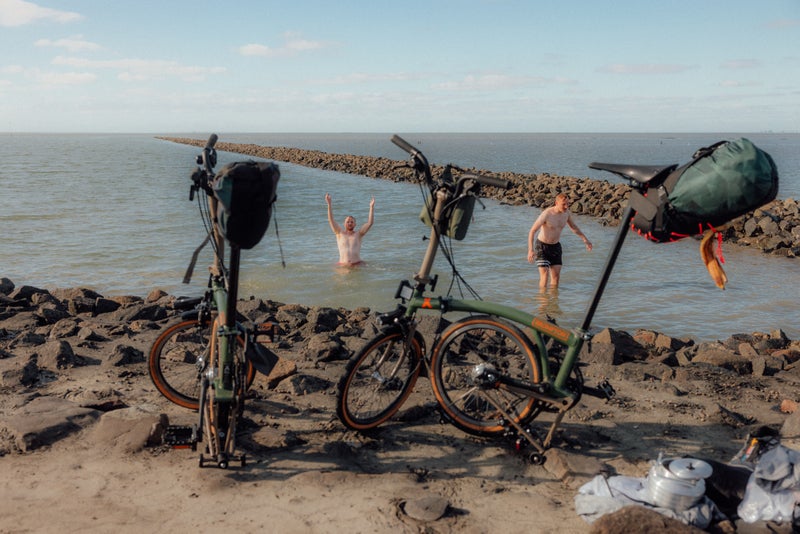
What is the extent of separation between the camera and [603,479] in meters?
4.23

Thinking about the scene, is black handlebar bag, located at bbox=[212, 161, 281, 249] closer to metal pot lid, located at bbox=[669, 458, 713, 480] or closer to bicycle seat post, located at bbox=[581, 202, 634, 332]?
bicycle seat post, located at bbox=[581, 202, 634, 332]

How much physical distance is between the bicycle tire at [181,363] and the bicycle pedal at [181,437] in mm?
520

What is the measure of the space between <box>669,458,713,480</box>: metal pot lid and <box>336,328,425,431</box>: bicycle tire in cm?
187

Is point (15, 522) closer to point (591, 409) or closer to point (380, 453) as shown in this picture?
point (380, 453)

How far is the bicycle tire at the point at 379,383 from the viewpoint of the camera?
4875 millimetres

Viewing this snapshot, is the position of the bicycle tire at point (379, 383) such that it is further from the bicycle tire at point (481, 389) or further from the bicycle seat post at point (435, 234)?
the bicycle seat post at point (435, 234)

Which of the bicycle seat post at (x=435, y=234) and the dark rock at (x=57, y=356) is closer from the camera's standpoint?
the bicycle seat post at (x=435, y=234)

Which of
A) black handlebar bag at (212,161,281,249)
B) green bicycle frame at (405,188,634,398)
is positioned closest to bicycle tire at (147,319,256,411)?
black handlebar bag at (212,161,281,249)

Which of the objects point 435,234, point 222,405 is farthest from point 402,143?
point 222,405

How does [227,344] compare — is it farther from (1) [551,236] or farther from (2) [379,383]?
(1) [551,236]

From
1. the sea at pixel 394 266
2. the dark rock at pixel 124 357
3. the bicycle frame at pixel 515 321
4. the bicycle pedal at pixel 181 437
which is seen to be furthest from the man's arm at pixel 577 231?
the bicycle pedal at pixel 181 437

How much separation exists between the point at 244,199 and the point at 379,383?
1794mm

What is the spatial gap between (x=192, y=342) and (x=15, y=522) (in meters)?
2.64

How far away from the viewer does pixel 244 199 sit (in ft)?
13.6
